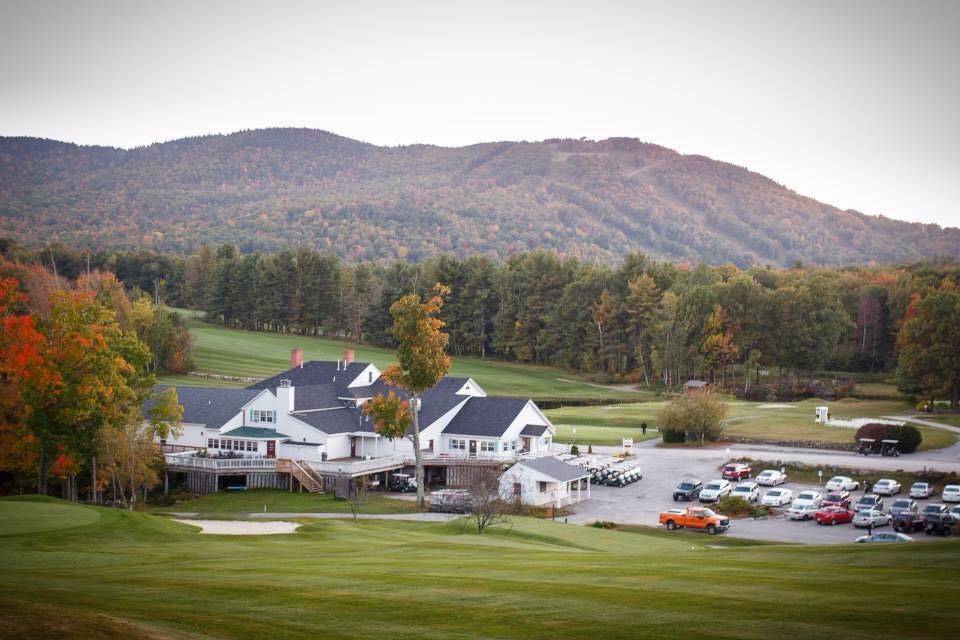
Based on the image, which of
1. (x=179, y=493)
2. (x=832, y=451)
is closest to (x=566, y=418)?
(x=832, y=451)

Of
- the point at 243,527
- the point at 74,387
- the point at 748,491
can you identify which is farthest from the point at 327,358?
the point at 243,527

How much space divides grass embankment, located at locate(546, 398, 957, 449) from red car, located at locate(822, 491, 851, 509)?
17.4 meters

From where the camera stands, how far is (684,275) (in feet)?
411

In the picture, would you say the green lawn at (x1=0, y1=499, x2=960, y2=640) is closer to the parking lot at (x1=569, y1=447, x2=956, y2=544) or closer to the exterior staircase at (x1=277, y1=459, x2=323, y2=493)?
the parking lot at (x1=569, y1=447, x2=956, y2=544)

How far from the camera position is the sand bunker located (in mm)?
35125

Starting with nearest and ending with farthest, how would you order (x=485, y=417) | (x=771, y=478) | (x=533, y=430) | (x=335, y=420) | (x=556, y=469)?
(x=556, y=469) < (x=771, y=478) < (x=335, y=420) < (x=533, y=430) < (x=485, y=417)

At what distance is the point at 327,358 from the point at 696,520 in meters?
74.4

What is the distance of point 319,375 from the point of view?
66.4m

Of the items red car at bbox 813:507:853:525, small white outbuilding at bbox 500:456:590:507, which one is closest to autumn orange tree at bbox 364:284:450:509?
small white outbuilding at bbox 500:456:590:507

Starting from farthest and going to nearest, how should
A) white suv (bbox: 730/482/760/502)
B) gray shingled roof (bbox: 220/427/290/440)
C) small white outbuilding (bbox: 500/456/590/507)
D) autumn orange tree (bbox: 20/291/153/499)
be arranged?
gray shingled roof (bbox: 220/427/290/440) < small white outbuilding (bbox: 500/456/590/507) < white suv (bbox: 730/482/760/502) < autumn orange tree (bbox: 20/291/153/499)

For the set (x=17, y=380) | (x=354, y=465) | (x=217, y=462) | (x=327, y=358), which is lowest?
(x=354, y=465)

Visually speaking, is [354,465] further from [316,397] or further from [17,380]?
[17,380]

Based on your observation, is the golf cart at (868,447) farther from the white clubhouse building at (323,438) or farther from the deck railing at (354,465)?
the deck railing at (354,465)

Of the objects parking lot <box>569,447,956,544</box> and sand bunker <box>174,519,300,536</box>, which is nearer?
sand bunker <box>174,519,300,536</box>
